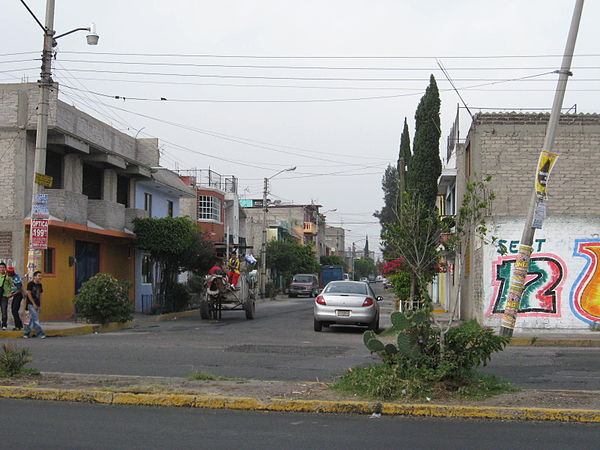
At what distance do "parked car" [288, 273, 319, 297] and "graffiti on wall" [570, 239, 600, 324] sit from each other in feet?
119

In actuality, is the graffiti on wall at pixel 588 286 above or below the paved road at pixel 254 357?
above

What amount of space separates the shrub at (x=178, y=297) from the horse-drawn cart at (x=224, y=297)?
350 centimetres

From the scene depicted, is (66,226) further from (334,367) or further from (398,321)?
(398,321)

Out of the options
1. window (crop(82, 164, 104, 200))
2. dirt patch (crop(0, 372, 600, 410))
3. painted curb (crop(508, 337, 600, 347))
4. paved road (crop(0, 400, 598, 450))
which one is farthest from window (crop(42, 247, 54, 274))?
paved road (crop(0, 400, 598, 450))

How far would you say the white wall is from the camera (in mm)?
19469

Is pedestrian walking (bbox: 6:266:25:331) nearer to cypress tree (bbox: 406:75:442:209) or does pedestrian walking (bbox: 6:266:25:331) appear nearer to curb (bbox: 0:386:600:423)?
curb (bbox: 0:386:600:423)

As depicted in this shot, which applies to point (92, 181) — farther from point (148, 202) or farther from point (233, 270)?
point (233, 270)

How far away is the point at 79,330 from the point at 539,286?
12.7 metres

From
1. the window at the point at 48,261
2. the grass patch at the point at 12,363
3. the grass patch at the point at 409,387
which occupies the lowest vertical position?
the grass patch at the point at 409,387

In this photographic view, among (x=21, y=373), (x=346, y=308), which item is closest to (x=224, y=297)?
(x=346, y=308)

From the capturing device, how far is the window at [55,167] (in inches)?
959

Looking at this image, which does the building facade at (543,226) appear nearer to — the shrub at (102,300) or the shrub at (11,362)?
the shrub at (102,300)

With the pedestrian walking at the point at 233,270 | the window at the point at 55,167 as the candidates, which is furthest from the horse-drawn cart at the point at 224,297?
the window at the point at 55,167

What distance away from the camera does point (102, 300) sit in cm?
1995
